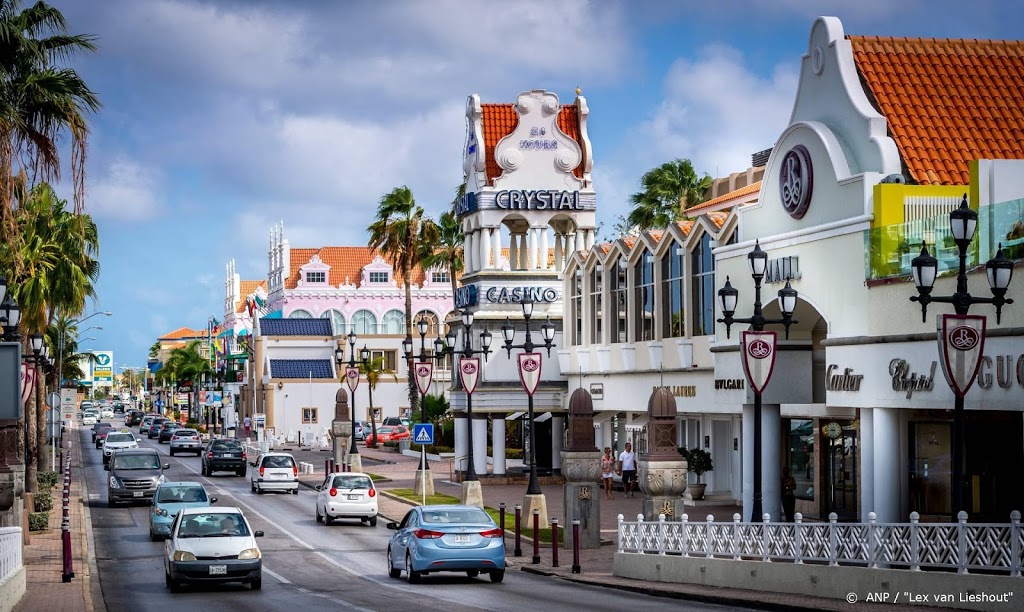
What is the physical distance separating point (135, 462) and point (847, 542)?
32.3m

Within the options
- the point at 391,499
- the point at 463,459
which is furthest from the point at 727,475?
the point at 463,459

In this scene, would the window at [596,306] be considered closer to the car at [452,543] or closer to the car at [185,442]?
the car at [452,543]

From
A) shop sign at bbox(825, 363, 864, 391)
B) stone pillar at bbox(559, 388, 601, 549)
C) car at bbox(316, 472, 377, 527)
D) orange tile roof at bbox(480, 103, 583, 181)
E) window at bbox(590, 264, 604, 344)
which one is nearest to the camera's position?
shop sign at bbox(825, 363, 864, 391)

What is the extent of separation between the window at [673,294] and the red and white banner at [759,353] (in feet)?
60.3

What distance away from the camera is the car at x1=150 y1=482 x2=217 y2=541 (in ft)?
120

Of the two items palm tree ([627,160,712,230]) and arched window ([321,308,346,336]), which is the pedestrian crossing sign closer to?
palm tree ([627,160,712,230])

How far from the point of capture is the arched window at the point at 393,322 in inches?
4734

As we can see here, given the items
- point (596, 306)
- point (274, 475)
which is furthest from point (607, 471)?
point (274, 475)

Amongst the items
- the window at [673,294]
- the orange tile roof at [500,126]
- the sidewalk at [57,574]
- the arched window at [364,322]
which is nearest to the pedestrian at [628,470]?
the window at [673,294]

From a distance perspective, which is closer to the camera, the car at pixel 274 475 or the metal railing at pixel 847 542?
the metal railing at pixel 847 542

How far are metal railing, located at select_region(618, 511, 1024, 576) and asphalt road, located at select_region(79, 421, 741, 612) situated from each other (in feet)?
4.80

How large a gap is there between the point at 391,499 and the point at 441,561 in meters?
23.5

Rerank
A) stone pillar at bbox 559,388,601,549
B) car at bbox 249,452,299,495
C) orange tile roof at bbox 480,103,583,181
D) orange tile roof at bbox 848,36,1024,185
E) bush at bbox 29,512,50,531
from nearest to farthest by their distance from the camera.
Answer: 1. orange tile roof at bbox 848,36,1024,185
2. stone pillar at bbox 559,388,601,549
3. bush at bbox 29,512,50,531
4. car at bbox 249,452,299,495
5. orange tile roof at bbox 480,103,583,181

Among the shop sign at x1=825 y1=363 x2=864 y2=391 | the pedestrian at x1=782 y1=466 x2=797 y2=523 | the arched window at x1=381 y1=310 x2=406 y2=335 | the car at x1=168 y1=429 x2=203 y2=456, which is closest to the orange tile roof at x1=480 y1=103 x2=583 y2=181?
the pedestrian at x1=782 y1=466 x2=797 y2=523
